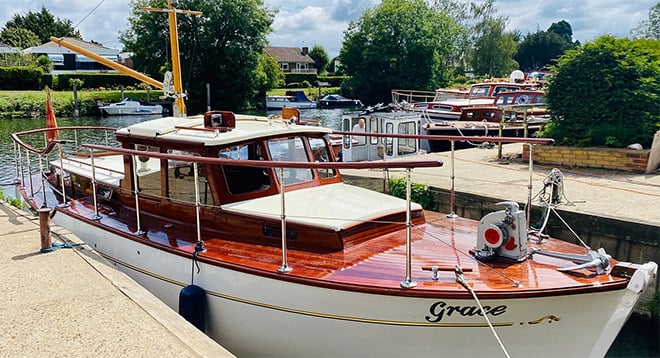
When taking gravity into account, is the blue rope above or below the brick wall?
below

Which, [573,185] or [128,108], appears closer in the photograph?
[573,185]

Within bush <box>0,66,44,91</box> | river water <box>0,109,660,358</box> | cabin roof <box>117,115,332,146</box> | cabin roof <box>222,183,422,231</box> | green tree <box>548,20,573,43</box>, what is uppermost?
green tree <box>548,20,573,43</box>

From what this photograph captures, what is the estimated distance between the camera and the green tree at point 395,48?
51969mm

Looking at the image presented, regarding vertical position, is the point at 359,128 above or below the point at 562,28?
below

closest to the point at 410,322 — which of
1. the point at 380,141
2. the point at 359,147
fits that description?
the point at 359,147

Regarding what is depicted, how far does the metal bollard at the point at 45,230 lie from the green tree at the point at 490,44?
6581 cm

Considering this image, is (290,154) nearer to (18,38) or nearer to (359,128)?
(359,128)

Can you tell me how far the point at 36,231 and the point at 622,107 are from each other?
37.5 ft

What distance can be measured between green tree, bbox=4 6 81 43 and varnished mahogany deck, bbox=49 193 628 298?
96.9 meters

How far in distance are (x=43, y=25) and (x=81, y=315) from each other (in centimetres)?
10355

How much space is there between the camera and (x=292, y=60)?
8894 centimetres

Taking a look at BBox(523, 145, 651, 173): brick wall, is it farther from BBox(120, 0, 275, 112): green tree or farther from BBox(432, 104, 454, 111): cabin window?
BBox(120, 0, 275, 112): green tree

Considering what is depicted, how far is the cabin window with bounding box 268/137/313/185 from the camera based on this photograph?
6582 millimetres

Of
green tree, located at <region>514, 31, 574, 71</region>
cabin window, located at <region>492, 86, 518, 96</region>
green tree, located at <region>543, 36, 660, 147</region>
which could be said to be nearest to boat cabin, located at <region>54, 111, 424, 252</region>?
green tree, located at <region>543, 36, 660, 147</region>
